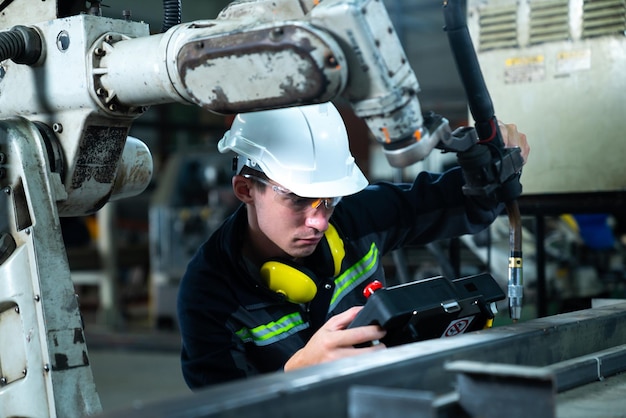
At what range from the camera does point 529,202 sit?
87.7 inches

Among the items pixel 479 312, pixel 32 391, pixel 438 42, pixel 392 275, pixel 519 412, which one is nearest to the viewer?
pixel 519 412

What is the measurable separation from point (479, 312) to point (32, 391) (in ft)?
2.38

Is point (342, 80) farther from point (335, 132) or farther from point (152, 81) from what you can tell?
point (335, 132)

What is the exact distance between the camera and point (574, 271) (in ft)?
11.2

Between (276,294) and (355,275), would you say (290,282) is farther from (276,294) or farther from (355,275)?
(355,275)

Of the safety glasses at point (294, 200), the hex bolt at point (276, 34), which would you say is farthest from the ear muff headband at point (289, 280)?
the hex bolt at point (276, 34)

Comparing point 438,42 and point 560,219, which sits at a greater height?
point 438,42

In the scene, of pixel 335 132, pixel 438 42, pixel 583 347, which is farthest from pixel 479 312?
pixel 438 42

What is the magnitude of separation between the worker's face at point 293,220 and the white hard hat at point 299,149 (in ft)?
0.11

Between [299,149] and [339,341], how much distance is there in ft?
1.71

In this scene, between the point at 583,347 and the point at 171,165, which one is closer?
the point at 583,347

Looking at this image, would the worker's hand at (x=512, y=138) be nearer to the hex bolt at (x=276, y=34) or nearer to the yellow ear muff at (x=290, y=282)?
the yellow ear muff at (x=290, y=282)

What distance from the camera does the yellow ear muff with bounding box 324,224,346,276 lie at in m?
1.71

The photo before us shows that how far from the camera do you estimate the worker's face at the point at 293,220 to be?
160 centimetres
